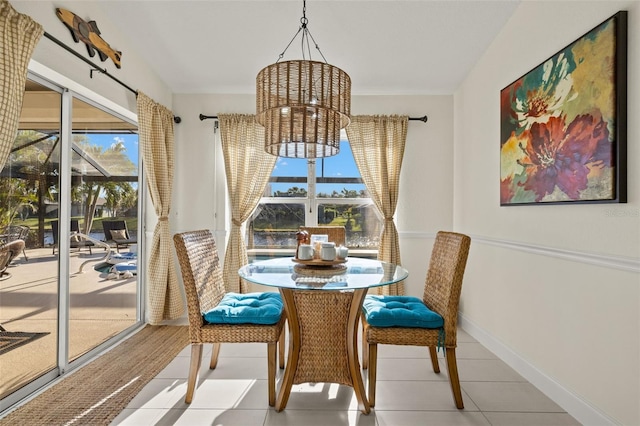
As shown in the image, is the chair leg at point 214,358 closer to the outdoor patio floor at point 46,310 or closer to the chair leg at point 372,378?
the outdoor patio floor at point 46,310

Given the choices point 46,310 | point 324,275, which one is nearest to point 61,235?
point 46,310

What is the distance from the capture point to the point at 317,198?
3727mm

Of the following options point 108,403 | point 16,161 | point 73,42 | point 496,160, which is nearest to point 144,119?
point 73,42

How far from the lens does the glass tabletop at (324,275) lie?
1.70m

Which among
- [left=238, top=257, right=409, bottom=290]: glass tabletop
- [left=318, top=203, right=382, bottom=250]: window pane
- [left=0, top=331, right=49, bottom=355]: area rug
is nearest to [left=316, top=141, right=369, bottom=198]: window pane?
[left=318, top=203, right=382, bottom=250]: window pane

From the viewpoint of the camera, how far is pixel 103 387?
2072mm

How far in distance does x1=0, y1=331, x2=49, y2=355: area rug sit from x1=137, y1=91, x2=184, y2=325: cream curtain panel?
42.6 inches

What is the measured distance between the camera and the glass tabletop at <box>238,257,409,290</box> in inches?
66.7

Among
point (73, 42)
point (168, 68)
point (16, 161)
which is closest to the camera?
point (16, 161)

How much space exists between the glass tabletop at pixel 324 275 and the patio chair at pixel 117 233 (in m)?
1.39

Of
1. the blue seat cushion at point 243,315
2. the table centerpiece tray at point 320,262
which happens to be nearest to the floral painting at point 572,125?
the table centerpiece tray at point 320,262

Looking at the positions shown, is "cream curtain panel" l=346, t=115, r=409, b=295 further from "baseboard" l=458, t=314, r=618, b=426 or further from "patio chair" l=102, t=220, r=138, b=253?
"patio chair" l=102, t=220, r=138, b=253

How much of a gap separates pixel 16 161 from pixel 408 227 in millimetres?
3214

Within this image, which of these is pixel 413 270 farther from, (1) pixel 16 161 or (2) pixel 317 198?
(1) pixel 16 161
